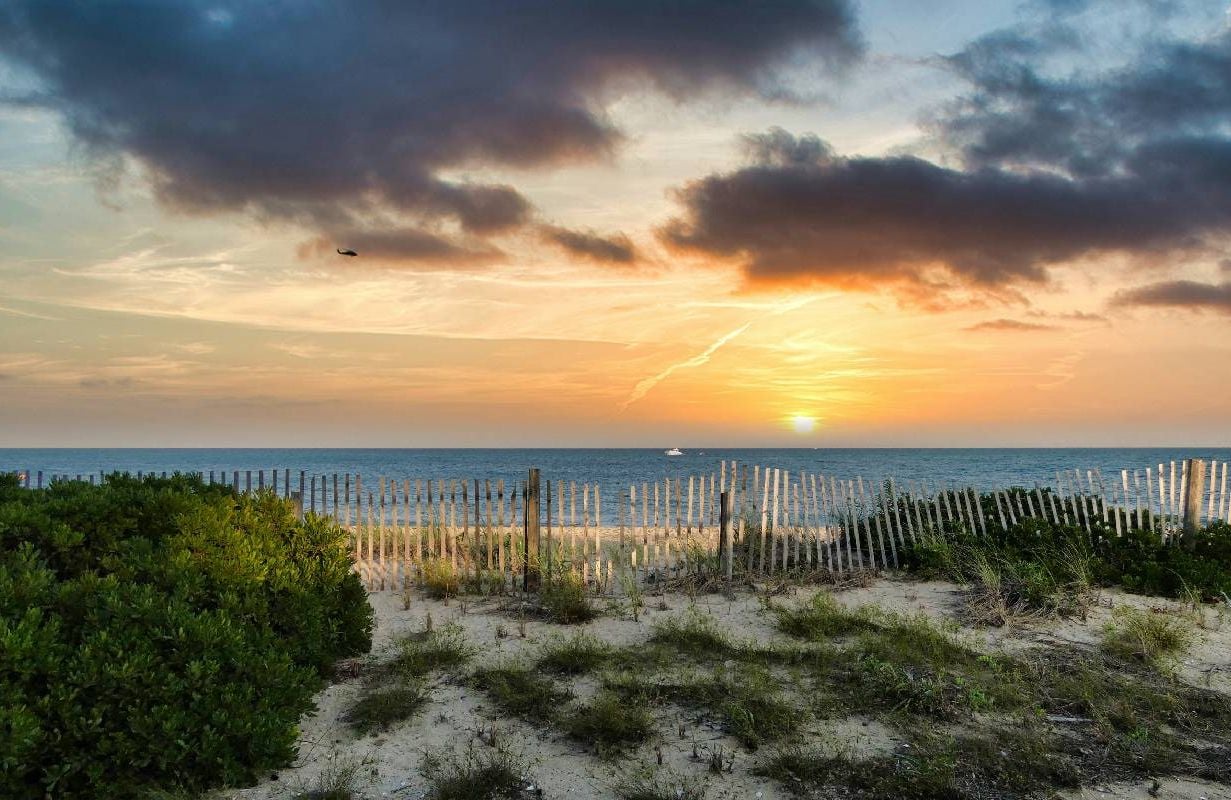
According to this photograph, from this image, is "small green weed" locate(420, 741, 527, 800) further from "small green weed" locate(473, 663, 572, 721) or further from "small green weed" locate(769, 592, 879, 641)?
"small green weed" locate(769, 592, 879, 641)

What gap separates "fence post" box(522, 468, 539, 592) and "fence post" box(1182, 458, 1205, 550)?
11667mm

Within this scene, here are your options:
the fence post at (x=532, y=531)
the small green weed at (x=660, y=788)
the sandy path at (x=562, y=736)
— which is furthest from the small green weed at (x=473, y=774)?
the fence post at (x=532, y=531)

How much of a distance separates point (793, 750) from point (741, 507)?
7.33 metres

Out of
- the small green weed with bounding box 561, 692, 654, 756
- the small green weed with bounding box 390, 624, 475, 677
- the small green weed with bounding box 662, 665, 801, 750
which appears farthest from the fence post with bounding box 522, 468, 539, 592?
the small green weed with bounding box 561, 692, 654, 756

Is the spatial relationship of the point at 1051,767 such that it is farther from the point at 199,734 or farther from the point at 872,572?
the point at 872,572

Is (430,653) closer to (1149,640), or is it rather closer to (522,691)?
(522,691)

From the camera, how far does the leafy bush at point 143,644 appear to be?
15.6ft

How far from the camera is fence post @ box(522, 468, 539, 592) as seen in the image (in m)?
A: 12.5

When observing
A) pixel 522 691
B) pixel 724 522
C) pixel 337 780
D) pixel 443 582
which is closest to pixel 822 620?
pixel 724 522

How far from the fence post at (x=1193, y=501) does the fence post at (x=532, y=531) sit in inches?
459

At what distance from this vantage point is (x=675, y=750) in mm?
6105

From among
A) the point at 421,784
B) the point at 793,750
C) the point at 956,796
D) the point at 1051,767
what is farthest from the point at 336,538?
the point at 1051,767

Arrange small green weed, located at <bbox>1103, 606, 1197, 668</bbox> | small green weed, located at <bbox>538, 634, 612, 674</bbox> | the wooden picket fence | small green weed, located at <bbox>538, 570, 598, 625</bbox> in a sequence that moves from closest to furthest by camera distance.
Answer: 1. small green weed, located at <bbox>538, 634, 612, 674</bbox>
2. small green weed, located at <bbox>1103, 606, 1197, 668</bbox>
3. small green weed, located at <bbox>538, 570, 598, 625</bbox>
4. the wooden picket fence

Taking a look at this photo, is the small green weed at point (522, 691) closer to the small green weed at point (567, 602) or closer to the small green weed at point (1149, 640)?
the small green weed at point (567, 602)
